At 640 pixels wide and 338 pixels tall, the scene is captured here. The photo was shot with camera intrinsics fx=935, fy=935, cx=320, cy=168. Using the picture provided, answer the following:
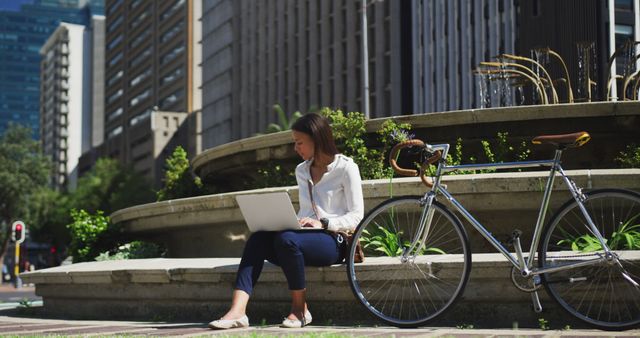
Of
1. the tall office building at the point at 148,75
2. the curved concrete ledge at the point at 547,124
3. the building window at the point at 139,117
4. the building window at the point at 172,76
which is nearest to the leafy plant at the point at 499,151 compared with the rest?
the curved concrete ledge at the point at 547,124

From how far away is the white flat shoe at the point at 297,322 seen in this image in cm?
597

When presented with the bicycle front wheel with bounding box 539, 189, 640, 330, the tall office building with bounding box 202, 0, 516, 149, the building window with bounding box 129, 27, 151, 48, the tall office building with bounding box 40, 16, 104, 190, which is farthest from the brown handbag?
the tall office building with bounding box 40, 16, 104, 190

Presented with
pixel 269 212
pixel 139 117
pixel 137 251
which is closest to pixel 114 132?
pixel 139 117

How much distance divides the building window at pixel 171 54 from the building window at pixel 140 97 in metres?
6.48

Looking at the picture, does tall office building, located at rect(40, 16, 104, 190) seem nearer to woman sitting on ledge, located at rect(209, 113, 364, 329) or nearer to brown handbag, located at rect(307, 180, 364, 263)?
woman sitting on ledge, located at rect(209, 113, 364, 329)

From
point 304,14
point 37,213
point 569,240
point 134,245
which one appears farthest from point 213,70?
point 569,240

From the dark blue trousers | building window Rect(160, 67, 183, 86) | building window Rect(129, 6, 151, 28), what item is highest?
building window Rect(129, 6, 151, 28)

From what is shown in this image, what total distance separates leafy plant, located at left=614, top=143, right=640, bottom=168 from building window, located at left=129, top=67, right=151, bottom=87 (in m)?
108

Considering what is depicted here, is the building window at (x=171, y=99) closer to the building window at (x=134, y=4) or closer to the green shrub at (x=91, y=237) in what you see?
the building window at (x=134, y=4)

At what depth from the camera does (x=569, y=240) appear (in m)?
6.26

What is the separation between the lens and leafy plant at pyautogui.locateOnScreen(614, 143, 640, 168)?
28.3ft

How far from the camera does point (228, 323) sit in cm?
588

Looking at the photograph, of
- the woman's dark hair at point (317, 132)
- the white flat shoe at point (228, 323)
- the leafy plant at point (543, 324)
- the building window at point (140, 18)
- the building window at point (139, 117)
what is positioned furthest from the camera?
the building window at point (140, 18)

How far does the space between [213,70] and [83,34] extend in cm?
8268
